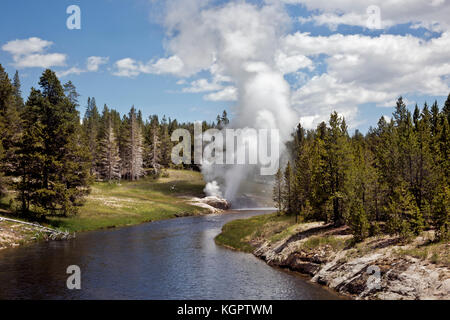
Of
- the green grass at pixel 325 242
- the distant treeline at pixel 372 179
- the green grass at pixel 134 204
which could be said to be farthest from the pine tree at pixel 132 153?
the green grass at pixel 325 242

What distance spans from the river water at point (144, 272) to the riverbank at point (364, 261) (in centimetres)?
188

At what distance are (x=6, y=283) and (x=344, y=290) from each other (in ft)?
93.0

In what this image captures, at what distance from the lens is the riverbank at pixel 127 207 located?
5428 cm

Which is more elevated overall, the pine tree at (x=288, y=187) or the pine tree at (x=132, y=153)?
the pine tree at (x=132, y=153)

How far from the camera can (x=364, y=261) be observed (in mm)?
29281

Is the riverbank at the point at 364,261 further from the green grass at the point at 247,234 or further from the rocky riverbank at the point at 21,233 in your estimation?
the rocky riverbank at the point at 21,233

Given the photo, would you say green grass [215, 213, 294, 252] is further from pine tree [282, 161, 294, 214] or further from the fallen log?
the fallen log

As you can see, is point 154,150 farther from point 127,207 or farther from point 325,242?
point 325,242

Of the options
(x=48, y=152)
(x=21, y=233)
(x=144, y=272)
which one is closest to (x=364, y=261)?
(x=144, y=272)

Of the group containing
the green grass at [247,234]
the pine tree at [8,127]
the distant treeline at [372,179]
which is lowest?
the green grass at [247,234]

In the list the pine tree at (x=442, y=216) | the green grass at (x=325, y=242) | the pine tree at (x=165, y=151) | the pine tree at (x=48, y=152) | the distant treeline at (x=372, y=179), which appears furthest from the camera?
the pine tree at (x=165, y=151)

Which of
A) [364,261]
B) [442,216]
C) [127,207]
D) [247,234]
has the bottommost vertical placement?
[247,234]

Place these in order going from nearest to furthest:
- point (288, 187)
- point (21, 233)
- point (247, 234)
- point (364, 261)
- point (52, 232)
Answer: point (364, 261)
point (21, 233)
point (52, 232)
point (247, 234)
point (288, 187)

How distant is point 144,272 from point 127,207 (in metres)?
47.0
